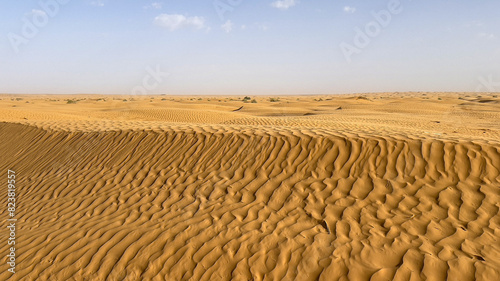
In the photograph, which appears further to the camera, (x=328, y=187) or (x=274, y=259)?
(x=328, y=187)

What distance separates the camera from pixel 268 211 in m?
4.34

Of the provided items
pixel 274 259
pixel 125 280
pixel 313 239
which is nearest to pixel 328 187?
pixel 313 239

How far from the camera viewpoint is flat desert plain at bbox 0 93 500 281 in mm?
3383

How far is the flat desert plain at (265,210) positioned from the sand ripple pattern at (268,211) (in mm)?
17

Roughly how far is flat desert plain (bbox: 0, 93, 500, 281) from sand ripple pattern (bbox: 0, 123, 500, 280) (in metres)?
0.02

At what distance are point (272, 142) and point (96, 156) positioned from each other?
388 cm

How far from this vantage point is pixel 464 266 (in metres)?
3.09

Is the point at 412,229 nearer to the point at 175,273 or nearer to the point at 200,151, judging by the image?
the point at 175,273

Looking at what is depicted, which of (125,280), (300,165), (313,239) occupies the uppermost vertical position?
(300,165)

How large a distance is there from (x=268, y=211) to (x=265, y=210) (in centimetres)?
5

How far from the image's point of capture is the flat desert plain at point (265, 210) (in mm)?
3383

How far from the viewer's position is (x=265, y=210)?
4371 mm

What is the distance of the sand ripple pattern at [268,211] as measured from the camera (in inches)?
133

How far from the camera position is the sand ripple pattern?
3373mm
